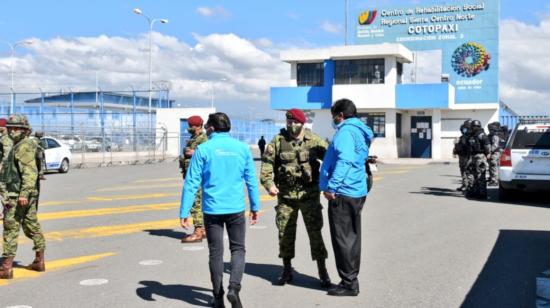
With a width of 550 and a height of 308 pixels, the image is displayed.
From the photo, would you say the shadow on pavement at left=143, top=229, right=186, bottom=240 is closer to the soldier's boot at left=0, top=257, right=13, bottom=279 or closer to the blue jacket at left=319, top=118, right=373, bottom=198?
the soldier's boot at left=0, top=257, right=13, bottom=279

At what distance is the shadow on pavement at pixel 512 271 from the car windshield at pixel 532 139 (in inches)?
176

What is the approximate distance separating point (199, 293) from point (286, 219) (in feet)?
3.69

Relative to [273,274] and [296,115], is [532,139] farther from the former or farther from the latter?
[296,115]

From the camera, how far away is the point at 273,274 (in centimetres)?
693

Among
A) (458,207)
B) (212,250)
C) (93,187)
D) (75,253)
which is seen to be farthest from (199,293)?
(93,187)

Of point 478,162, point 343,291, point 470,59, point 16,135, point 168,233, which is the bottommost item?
point 168,233

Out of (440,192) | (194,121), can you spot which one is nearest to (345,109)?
(194,121)

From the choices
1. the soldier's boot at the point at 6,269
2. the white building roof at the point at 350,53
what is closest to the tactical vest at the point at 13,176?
the soldier's boot at the point at 6,269

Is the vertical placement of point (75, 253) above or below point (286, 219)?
below

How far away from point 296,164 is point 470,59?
125ft

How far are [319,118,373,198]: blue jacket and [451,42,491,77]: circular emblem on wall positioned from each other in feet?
123

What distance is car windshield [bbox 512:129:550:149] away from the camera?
541 inches

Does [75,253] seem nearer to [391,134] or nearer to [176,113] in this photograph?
[391,134]

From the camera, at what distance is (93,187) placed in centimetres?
1864
